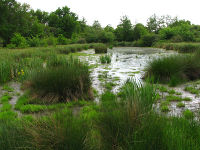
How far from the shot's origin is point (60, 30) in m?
46.4

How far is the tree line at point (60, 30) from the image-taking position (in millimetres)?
25675

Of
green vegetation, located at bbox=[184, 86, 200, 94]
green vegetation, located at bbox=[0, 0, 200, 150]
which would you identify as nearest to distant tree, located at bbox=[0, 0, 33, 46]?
green vegetation, located at bbox=[0, 0, 200, 150]

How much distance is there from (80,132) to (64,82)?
2.93 meters

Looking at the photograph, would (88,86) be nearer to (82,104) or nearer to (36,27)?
(82,104)

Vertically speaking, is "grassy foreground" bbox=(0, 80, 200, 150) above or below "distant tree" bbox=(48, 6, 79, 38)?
below

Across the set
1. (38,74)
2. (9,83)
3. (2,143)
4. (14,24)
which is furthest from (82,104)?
(14,24)

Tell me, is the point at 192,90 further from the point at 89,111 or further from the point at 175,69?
the point at 89,111

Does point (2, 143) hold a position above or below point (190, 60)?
below

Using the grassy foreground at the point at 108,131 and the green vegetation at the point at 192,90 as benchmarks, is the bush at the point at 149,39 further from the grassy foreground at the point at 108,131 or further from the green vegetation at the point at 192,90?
the grassy foreground at the point at 108,131

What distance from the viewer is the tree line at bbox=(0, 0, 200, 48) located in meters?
25.7

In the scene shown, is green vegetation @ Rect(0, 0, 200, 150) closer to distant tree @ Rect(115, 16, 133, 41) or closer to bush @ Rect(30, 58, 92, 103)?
bush @ Rect(30, 58, 92, 103)

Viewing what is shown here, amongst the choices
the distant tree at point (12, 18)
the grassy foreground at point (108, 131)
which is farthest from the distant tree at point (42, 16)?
the grassy foreground at point (108, 131)

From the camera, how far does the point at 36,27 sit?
33906 mm

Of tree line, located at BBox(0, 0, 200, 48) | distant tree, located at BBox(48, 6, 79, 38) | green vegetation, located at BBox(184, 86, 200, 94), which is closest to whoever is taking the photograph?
green vegetation, located at BBox(184, 86, 200, 94)
